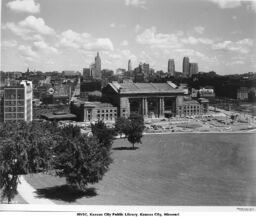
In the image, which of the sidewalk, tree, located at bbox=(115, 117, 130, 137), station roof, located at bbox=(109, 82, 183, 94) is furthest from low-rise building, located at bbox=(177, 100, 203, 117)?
the sidewalk

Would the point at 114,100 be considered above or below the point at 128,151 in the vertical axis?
above

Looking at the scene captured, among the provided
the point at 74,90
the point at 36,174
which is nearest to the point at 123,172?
the point at 36,174

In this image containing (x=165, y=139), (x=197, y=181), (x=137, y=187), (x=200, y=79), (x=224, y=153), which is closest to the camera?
(x=137, y=187)

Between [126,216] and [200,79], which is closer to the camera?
[126,216]

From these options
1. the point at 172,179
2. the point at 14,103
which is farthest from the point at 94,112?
the point at 172,179

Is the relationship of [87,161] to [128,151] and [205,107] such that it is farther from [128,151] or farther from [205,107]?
[205,107]

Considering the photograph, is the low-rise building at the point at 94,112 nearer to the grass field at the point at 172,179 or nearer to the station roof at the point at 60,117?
the station roof at the point at 60,117

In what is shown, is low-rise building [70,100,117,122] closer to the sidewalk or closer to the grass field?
the grass field

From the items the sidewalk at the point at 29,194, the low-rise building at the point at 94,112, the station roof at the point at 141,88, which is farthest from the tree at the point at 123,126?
the station roof at the point at 141,88
